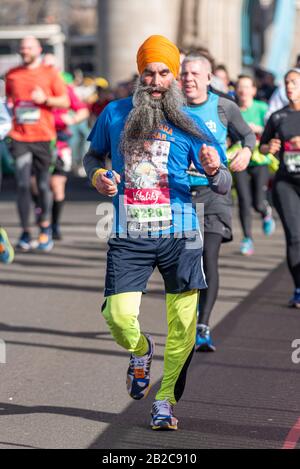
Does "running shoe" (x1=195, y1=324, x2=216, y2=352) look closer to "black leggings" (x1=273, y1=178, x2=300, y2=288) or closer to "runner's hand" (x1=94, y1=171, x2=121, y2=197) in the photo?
"black leggings" (x1=273, y1=178, x2=300, y2=288)

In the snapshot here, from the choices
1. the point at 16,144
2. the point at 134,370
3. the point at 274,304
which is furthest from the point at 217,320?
the point at 16,144

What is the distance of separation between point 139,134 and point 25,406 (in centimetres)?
166

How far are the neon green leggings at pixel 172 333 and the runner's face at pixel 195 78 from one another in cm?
202

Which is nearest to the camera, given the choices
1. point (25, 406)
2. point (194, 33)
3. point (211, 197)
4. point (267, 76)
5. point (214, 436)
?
point (214, 436)

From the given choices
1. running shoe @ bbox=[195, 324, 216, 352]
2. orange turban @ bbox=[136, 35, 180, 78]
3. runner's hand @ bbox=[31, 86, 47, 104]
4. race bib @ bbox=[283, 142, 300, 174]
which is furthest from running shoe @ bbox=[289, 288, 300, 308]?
runner's hand @ bbox=[31, 86, 47, 104]

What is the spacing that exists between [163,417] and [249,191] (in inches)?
279

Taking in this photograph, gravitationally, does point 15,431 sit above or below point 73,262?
above

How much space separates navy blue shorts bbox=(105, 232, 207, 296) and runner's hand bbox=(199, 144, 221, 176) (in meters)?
0.47

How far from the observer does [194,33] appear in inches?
961

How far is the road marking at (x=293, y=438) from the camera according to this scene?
576 cm

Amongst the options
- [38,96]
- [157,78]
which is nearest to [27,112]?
[38,96]

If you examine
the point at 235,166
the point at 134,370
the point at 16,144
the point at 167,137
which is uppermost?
the point at 167,137

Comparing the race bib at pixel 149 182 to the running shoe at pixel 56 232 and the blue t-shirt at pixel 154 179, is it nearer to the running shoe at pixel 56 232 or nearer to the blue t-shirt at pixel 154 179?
the blue t-shirt at pixel 154 179

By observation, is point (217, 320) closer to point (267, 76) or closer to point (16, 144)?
point (16, 144)
